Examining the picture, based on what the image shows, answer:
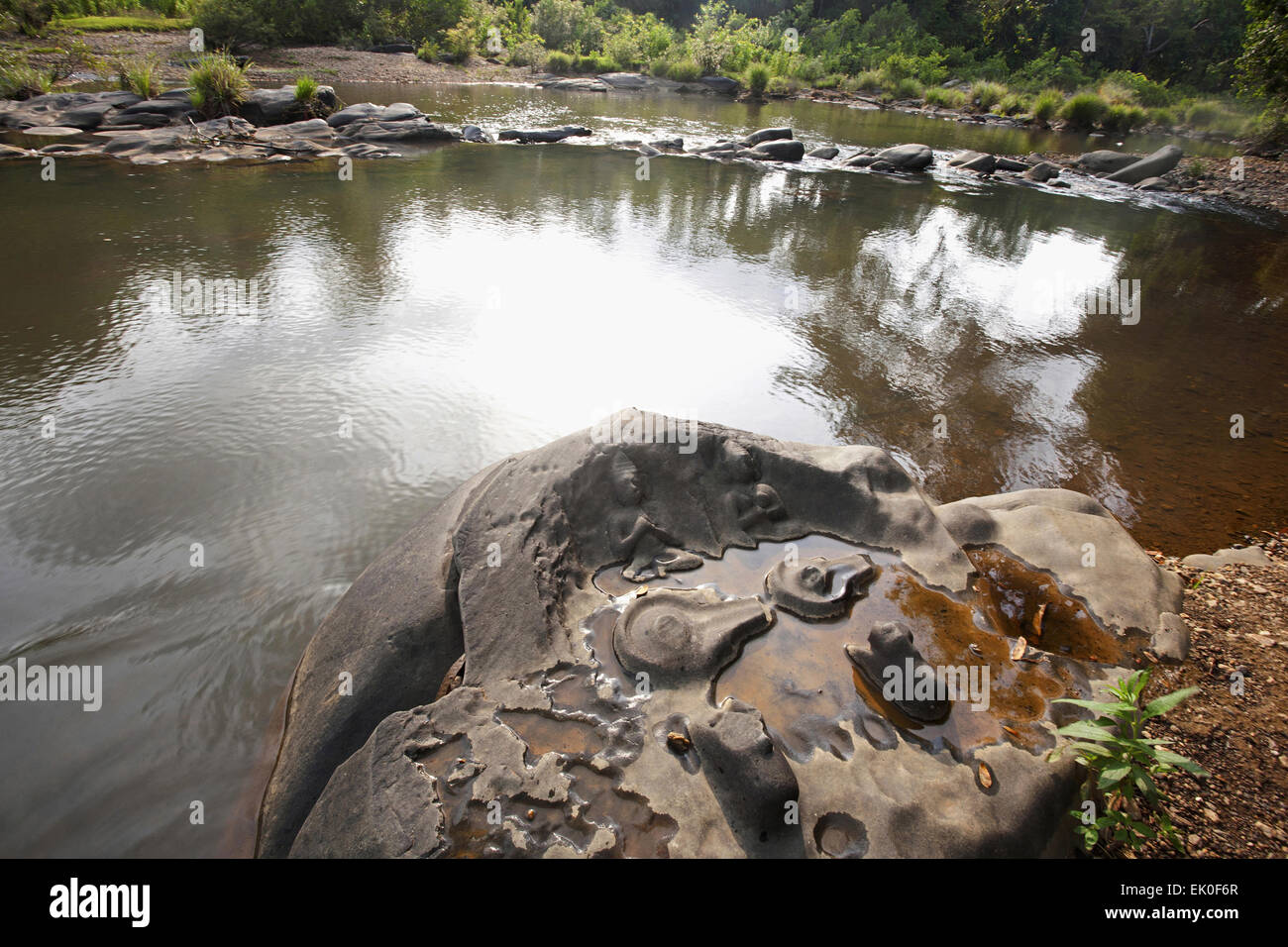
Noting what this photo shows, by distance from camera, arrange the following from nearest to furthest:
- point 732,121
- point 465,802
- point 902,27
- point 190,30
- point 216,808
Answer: point 465,802 → point 216,808 → point 732,121 → point 190,30 → point 902,27

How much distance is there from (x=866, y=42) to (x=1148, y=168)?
2338cm

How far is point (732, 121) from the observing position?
21.1 metres

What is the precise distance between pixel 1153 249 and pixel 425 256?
1160 centimetres

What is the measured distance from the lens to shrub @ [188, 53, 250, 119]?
14062 millimetres

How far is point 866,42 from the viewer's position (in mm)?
33219

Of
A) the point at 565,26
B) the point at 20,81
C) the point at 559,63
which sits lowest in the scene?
the point at 20,81

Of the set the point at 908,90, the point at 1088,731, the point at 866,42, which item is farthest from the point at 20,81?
the point at 866,42

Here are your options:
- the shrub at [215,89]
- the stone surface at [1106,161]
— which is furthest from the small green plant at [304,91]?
the stone surface at [1106,161]

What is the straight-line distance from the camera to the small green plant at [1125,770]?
6.50ft

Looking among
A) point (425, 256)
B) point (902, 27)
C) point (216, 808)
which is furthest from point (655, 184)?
point (902, 27)

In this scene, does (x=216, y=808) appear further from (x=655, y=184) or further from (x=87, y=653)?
(x=655, y=184)

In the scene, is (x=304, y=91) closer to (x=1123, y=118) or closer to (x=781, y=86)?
(x=781, y=86)

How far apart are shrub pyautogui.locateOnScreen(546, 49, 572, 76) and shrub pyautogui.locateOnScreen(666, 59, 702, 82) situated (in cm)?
456

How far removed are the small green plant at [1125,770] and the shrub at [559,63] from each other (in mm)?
33008
